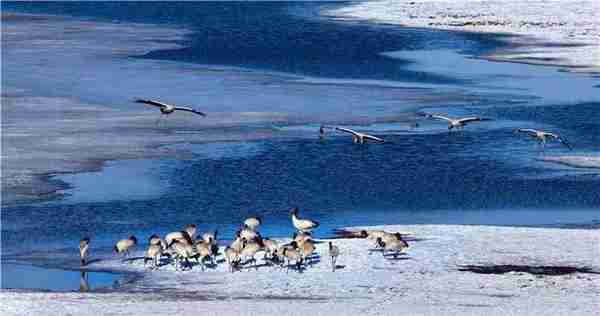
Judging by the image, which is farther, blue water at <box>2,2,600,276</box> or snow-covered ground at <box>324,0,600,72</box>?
snow-covered ground at <box>324,0,600,72</box>

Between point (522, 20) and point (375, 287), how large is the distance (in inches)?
1429

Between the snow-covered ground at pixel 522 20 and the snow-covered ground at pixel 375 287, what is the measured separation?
20725 millimetres

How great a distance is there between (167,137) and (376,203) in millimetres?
6758

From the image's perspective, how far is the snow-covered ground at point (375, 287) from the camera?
14617 millimetres

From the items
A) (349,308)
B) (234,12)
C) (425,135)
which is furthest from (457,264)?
(234,12)

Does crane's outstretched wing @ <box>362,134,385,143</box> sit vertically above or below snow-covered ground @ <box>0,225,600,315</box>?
above

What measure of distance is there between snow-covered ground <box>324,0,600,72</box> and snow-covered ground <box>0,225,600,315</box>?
20.7m

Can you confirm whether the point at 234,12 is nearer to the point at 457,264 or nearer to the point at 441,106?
the point at 441,106

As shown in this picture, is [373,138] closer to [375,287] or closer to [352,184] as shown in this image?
[352,184]

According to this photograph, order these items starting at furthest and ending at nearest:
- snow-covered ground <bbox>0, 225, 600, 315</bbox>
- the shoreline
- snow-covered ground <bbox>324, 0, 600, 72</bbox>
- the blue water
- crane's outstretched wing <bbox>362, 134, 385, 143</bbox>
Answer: snow-covered ground <bbox>324, 0, 600, 72</bbox>
crane's outstretched wing <bbox>362, 134, 385, 143</bbox>
the shoreline
the blue water
snow-covered ground <bbox>0, 225, 600, 315</bbox>

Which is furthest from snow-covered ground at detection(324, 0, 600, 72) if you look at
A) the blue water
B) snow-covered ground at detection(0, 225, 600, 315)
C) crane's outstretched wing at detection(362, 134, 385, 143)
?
snow-covered ground at detection(0, 225, 600, 315)

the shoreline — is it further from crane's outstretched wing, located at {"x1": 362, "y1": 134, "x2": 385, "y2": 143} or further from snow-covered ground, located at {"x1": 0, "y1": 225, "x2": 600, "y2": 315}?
snow-covered ground, located at {"x1": 0, "y1": 225, "x2": 600, "y2": 315}

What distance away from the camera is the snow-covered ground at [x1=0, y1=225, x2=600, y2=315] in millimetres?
14617

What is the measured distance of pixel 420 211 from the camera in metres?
20.7
